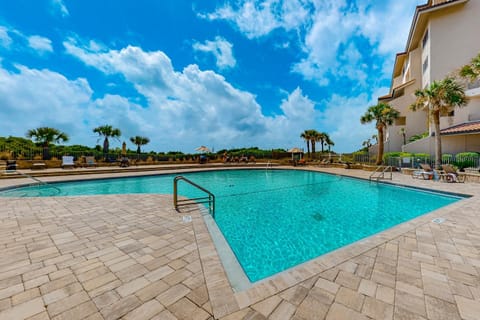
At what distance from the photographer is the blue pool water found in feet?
12.0

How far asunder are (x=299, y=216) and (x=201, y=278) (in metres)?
4.11

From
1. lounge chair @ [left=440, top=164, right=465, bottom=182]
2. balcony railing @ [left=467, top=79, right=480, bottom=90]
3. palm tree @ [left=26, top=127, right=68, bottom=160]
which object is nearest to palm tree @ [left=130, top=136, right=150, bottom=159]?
palm tree @ [left=26, top=127, right=68, bottom=160]

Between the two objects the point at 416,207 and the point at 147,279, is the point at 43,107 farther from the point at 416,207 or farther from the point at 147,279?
the point at 416,207

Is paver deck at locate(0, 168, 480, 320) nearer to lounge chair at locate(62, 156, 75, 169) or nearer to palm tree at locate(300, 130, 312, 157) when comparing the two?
lounge chair at locate(62, 156, 75, 169)

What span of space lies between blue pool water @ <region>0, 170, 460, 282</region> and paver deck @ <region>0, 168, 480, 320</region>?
0.89m

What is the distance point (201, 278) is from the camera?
211 cm

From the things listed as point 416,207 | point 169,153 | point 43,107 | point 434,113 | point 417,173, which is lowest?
point 416,207

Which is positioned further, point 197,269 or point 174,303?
point 197,269

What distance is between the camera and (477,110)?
1327cm

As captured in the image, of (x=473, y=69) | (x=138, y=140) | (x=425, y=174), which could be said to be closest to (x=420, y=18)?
(x=473, y=69)

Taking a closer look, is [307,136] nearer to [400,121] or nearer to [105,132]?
[400,121]

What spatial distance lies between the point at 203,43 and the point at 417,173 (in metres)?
16.6

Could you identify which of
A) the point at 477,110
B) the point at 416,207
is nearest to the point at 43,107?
the point at 416,207

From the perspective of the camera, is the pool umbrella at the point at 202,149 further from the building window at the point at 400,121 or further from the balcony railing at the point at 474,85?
the balcony railing at the point at 474,85
